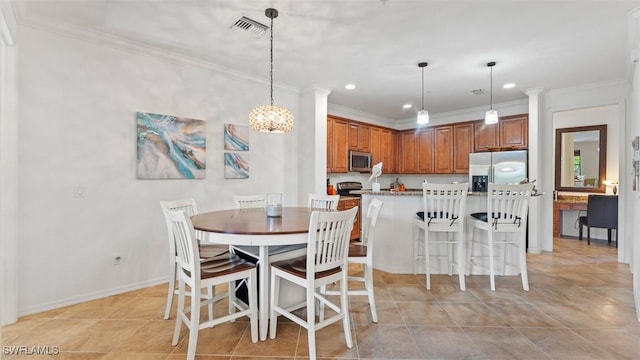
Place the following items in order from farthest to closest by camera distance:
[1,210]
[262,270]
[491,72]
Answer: [491,72], [1,210], [262,270]

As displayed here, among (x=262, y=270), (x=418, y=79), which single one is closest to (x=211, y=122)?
(x=262, y=270)

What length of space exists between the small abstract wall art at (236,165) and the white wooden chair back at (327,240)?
223 cm

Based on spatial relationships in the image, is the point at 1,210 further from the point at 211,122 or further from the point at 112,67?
the point at 211,122

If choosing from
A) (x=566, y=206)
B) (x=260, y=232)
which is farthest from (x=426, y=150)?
(x=260, y=232)

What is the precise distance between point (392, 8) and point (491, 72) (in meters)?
2.14

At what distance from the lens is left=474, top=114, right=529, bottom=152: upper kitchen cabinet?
5027 millimetres

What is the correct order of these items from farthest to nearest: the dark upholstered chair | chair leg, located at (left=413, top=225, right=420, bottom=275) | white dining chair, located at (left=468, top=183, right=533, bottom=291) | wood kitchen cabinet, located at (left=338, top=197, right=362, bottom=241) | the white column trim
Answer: wood kitchen cabinet, located at (left=338, top=197, right=362, bottom=241), the dark upholstered chair, chair leg, located at (left=413, top=225, right=420, bottom=275), white dining chair, located at (left=468, top=183, right=533, bottom=291), the white column trim

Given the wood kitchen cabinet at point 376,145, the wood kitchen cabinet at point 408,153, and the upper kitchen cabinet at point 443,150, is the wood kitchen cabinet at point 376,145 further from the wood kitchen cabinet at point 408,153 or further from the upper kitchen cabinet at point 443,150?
the upper kitchen cabinet at point 443,150

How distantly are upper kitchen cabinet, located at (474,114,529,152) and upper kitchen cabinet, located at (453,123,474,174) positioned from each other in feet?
0.35

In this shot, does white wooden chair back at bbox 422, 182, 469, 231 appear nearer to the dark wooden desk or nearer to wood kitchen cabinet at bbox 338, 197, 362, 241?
wood kitchen cabinet at bbox 338, 197, 362, 241

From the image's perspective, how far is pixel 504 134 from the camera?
524 cm

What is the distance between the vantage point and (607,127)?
18.1ft

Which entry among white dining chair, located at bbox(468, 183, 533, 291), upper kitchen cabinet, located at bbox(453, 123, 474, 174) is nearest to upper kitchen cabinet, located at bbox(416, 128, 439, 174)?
upper kitchen cabinet, located at bbox(453, 123, 474, 174)

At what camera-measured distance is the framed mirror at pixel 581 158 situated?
5559mm
